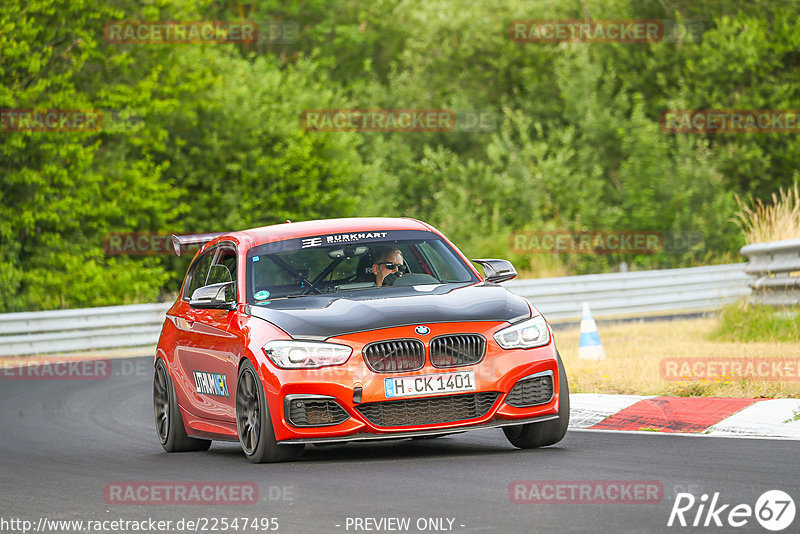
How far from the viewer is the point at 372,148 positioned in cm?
4712

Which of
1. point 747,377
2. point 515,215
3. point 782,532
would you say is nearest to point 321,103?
point 515,215

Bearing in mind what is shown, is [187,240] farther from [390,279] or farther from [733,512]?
[733,512]

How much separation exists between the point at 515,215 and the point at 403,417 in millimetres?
30429

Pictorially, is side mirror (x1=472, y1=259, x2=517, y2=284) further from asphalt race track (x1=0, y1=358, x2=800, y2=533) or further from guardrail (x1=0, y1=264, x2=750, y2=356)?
guardrail (x1=0, y1=264, x2=750, y2=356)

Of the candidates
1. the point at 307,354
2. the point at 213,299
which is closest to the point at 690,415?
the point at 307,354

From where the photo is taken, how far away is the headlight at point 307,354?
8594 mm

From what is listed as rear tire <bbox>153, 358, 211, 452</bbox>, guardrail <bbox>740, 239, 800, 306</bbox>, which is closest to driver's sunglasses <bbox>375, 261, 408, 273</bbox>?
rear tire <bbox>153, 358, 211, 452</bbox>

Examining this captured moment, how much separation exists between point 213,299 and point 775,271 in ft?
30.2

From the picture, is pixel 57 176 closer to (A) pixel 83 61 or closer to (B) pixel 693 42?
(A) pixel 83 61

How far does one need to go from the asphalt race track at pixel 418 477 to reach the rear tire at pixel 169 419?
181mm

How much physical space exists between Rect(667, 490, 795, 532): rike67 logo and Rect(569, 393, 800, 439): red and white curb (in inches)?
104

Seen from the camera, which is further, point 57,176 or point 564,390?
point 57,176

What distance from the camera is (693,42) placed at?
140 feet

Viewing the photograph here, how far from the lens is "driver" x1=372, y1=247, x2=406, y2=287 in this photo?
10.1 meters
